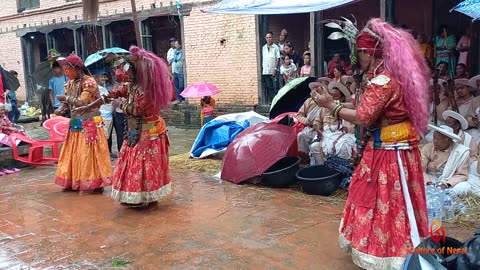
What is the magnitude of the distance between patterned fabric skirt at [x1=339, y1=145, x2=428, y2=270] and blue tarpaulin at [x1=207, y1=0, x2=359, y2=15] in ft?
11.0

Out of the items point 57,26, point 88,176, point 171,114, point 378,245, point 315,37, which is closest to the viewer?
point 378,245

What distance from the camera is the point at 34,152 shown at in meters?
8.34

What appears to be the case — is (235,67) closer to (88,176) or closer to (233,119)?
(233,119)

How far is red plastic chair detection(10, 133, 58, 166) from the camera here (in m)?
8.12

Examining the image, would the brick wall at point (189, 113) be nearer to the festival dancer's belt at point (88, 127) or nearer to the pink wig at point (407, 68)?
the festival dancer's belt at point (88, 127)

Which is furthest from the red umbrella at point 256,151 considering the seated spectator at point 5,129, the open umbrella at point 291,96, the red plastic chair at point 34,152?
the seated spectator at point 5,129

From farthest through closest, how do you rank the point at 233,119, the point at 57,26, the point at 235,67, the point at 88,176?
the point at 57,26 → the point at 235,67 → the point at 233,119 → the point at 88,176

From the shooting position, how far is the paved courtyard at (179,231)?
13.3 ft

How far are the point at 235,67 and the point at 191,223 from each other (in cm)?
753

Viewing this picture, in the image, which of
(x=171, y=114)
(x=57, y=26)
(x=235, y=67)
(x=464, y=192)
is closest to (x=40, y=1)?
(x=57, y=26)

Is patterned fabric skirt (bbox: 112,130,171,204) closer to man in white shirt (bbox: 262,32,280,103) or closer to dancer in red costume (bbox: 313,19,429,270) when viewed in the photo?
dancer in red costume (bbox: 313,19,429,270)

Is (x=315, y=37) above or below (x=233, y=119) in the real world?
above

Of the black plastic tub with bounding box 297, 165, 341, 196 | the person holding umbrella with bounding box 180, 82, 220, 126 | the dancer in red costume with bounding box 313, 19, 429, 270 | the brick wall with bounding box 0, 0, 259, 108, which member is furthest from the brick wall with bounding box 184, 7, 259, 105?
the dancer in red costume with bounding box 313, 19, 429, 270

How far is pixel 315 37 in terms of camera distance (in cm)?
1097
